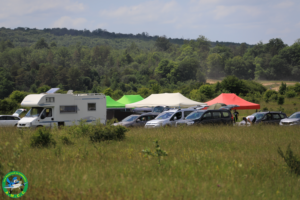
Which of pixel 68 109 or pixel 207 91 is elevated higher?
pixel 207 91

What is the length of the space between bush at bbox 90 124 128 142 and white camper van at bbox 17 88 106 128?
23.7ft

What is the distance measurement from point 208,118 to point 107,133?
29.5ft

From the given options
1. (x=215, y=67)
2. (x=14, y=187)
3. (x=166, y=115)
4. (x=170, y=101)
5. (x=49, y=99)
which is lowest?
(x=14, y=187)

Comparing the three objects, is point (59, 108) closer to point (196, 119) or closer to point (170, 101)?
point (196, 119)

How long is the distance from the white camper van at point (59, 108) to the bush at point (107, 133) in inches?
284

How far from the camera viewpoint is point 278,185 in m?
6.48

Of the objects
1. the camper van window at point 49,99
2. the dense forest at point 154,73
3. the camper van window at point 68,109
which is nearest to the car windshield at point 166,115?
the camper van window at point 68,109

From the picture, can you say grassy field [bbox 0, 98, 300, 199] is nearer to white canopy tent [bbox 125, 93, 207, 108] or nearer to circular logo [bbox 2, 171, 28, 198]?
circular logo [bbox 2, 171, 28, 198]

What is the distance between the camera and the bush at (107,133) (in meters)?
12.2

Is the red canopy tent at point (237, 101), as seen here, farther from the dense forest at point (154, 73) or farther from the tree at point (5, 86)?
the tree at point (5, 86)

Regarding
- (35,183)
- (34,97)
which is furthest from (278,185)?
(34,97)

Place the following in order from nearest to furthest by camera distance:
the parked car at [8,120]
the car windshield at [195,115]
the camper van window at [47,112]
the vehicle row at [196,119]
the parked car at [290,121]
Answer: the vehicle row at [196,119] < the car windshield at [195,115] < the parked car at [290,121] < the camper van window at [47,112] < the parked car at [8,120]

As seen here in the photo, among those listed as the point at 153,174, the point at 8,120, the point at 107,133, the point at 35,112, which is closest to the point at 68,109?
the point at 35,112

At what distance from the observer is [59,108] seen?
69.4 ft
